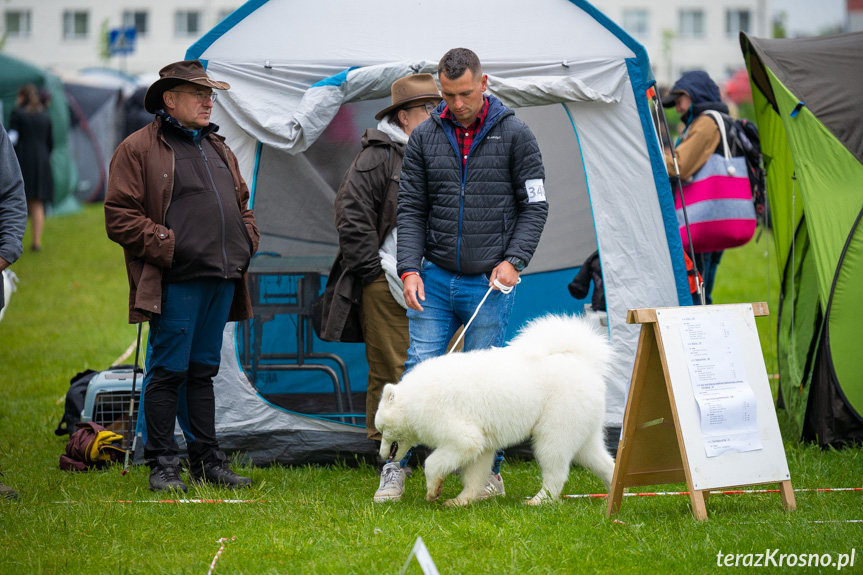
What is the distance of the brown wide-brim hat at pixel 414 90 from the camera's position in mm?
4184

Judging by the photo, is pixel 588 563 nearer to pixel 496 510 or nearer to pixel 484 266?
pixel 496 510

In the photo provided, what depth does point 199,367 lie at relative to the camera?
4.09 metres

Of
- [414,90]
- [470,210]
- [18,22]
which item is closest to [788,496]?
[470,210]

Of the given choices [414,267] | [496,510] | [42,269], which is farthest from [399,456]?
[42,269]

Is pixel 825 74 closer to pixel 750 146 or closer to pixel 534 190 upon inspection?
pixel 750 146

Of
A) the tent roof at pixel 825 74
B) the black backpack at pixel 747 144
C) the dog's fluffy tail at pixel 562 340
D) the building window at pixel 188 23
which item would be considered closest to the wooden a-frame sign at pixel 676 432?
the dog's fluffy tail at pixel 562 340

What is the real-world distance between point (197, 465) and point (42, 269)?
9326 millimetres

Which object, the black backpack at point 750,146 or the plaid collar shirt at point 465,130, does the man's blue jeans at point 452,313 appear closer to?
the plaid collar shirt at point 465,130

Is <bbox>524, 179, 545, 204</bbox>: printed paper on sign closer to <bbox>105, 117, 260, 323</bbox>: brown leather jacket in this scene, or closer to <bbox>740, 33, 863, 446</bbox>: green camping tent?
<bbox>105, 117, 260, 323</bbox>: brown leather jacket

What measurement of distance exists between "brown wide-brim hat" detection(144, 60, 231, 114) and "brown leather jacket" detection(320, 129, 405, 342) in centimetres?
74

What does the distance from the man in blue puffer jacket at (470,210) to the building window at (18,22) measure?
43937 mm

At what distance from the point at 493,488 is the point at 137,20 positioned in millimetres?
41487

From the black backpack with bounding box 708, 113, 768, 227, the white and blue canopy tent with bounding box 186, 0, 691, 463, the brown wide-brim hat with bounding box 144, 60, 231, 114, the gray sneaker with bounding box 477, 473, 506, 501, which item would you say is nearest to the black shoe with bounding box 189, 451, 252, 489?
the white and blue canopy tent with bounding box 186, 0, 691, 463

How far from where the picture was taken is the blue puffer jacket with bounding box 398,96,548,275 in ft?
11.9
